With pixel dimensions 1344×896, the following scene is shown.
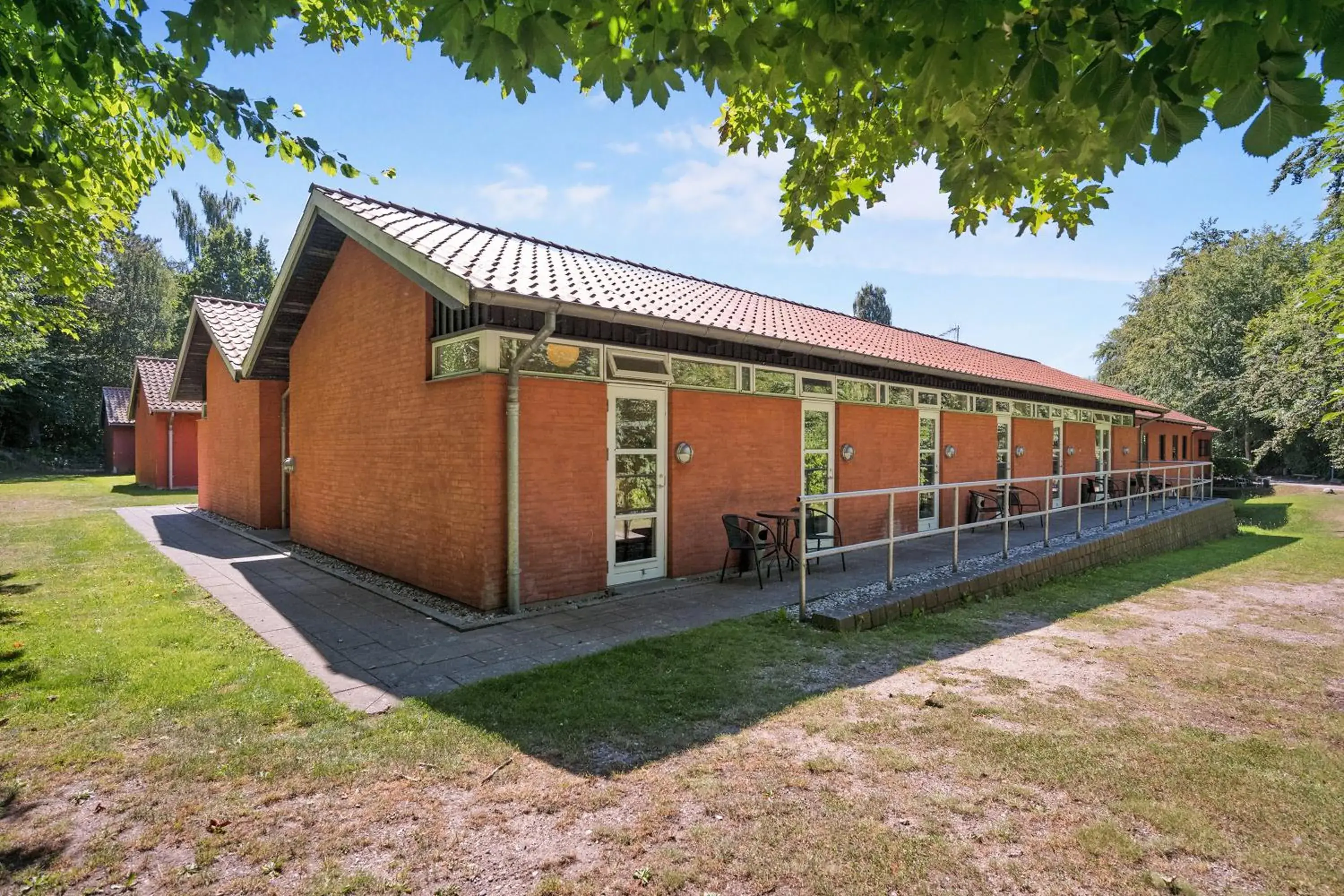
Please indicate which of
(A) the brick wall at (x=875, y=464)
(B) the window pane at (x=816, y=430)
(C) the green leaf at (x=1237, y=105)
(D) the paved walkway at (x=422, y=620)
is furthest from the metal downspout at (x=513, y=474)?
(A) the brick wall at (x=875, y=464)

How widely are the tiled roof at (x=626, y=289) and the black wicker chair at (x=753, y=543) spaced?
7.97ft

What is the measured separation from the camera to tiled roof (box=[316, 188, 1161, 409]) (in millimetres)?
6812

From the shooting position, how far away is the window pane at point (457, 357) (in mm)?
6645

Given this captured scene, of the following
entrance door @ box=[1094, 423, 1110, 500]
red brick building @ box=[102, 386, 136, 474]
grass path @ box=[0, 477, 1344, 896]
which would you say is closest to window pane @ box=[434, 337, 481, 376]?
grass path @ box=[0, 477, 1344, 896]

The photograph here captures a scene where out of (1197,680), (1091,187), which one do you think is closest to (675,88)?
(1091,187)

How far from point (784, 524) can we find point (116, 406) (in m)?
34.5

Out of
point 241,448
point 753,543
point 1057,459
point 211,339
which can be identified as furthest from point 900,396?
point 211,339

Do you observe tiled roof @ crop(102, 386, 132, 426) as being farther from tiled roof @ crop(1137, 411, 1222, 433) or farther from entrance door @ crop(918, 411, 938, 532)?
tiled roof @ crop(1137, 411, 1222, 433)

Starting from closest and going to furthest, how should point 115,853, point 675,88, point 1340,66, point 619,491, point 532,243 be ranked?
1. point 1340,66
2. point 115,853
3. point 675,88
4. point 619,491
5. point 532,243

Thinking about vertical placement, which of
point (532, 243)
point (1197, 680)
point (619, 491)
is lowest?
point (1197, 680)

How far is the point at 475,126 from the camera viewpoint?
6.89 metres

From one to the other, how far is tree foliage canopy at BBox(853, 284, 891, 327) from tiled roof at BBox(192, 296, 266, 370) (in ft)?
180

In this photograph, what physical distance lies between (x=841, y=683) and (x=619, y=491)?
3.56 metres

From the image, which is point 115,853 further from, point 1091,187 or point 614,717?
point 1091,187
